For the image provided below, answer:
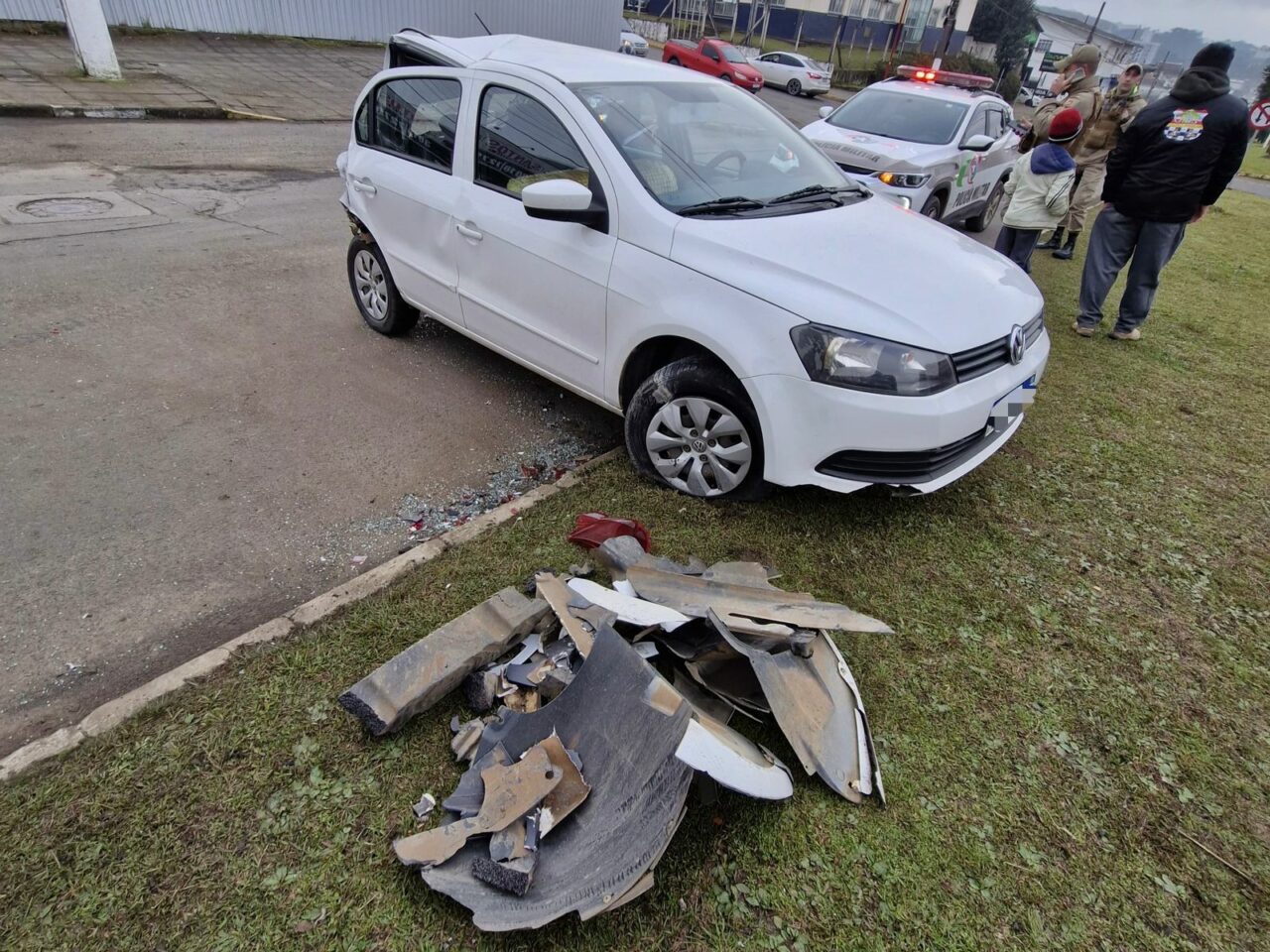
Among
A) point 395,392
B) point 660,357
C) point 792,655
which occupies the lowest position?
point 395,392

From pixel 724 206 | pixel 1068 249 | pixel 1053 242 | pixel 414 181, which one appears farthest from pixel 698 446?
pixel 1053 242

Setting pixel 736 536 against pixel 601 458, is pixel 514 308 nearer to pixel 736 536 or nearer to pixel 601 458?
pixel 601 458

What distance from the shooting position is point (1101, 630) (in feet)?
9.70

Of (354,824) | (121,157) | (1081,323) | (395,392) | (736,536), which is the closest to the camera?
(354,824)

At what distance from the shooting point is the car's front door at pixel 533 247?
340cm

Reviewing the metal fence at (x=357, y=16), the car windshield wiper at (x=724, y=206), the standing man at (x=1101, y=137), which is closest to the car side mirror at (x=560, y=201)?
the car windshield wiper at (x=724, y=206)

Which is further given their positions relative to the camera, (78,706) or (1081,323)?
(1081,323)

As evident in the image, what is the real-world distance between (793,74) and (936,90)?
77.8 ft

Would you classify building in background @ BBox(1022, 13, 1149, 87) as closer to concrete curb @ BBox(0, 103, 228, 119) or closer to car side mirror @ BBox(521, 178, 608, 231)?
concrete curb @ BBox(0, 103, 228, 119)

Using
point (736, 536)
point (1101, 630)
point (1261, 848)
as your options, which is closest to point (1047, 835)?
point (1261, 848)

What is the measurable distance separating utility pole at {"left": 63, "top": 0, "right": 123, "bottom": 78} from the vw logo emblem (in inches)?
612

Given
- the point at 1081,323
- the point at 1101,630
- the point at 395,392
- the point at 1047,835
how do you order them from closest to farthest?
the point at 1047,835, the point at 1101,630, the point at 395,392, the point at 1081,323

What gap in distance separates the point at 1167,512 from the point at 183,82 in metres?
16.4

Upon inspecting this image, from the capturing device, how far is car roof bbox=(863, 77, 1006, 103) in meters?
8.50
